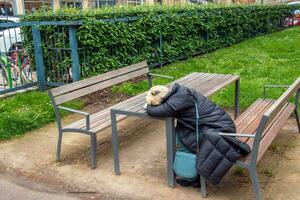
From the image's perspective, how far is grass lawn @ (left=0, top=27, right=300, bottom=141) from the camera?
19.0 ft

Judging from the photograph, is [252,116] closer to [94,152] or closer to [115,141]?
[115,141]

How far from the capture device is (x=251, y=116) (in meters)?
4.46

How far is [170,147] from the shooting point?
3.75m

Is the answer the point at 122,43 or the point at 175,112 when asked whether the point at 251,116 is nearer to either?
the point at 175,112

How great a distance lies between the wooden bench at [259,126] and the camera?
3.22 meters

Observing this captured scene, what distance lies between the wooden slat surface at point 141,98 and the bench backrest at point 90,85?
0.31 metres

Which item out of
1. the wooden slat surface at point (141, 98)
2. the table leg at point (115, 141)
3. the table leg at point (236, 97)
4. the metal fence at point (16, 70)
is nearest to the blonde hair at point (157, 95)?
the wooden slat surface at point (141, 98)

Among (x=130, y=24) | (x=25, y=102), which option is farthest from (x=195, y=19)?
(x=25, y=102)

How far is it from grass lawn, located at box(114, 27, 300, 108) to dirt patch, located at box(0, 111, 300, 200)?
5.18 ft

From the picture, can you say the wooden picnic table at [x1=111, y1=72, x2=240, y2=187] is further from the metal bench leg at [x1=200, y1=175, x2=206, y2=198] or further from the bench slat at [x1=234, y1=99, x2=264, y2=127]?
the bench slat at [x1=234, y1=99, x2=264, y2=127]

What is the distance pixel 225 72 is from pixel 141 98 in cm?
470

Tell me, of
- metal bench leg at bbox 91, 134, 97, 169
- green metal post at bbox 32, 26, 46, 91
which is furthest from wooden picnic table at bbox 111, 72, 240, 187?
green metal post at bbox 32, 26, 46, 91

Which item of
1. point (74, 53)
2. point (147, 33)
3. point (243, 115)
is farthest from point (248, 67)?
point (243, 115)

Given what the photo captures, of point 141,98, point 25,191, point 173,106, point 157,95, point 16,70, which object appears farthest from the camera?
point 16,70
